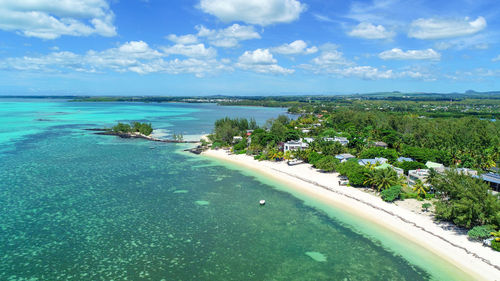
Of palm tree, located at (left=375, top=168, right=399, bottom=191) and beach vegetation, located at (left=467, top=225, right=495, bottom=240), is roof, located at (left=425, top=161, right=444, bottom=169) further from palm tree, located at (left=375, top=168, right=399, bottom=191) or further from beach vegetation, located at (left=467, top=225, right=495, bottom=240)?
beach vegetation, located at (left=467, top=225, right=495, bottom=240)

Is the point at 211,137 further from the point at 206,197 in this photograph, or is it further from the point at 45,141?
the point at 45,141

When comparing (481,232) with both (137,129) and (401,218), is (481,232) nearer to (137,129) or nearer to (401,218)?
(401,218)

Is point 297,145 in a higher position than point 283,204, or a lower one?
higher

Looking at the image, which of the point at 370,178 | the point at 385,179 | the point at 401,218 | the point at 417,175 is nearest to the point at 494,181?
Result: the point at 417,175

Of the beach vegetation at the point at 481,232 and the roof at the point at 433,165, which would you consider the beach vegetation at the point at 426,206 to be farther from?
the roof at the point at 433,165

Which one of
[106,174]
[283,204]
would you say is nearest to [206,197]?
[283,204]

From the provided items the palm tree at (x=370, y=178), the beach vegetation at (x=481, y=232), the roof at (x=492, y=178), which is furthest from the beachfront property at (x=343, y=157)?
the beach vegetation at (x=481, y=232)
